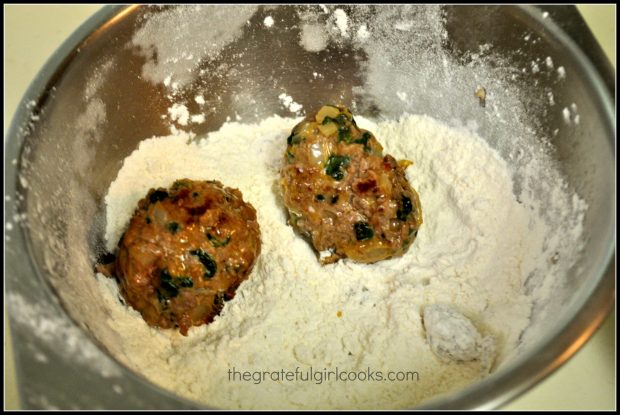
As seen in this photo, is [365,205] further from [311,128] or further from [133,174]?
[133,174]

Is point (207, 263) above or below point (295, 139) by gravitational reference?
below

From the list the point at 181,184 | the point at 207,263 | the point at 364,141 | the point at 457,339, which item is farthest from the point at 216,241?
the point at 457,339

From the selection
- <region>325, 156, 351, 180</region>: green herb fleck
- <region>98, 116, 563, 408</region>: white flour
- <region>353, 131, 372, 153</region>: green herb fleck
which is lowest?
<region>98, 116, 563, 408</region>: white flour

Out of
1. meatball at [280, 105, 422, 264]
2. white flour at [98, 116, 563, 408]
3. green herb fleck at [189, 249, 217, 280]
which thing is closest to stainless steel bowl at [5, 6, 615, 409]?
white flour at [98, 116, 563, 408]

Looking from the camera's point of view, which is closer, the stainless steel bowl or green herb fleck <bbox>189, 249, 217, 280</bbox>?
the stainless steel bowl

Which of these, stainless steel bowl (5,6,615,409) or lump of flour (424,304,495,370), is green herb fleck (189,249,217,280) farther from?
lump of flour (424,304,495,370)

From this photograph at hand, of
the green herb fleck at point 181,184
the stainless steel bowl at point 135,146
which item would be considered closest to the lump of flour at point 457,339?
the stainless steel bowl at point 135,146

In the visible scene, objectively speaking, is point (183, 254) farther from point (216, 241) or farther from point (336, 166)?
point (336, 166)
